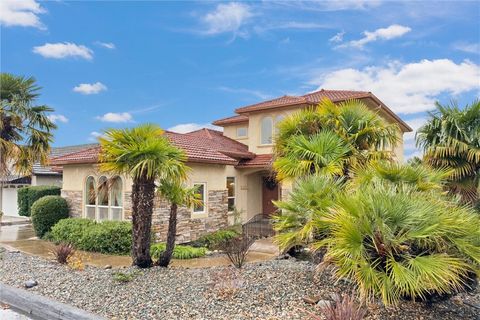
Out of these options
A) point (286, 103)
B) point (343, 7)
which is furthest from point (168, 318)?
point (286, 103)

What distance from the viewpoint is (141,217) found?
8.66 metres

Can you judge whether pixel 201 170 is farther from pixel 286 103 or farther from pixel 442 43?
pixel 442 43

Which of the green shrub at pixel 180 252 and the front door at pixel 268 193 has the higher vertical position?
the front door at pixel 268 193

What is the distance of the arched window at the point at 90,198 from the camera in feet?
52.6

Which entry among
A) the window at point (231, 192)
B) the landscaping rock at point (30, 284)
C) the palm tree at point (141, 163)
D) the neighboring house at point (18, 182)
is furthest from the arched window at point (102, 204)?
the neighboring house at point (18, 182)

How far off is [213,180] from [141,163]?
8.70 m

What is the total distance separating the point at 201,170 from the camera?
16.1 metres

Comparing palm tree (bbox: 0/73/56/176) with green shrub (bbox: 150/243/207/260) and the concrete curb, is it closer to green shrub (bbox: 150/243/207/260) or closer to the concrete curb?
green shrub (bbox: 150/243/207/260)

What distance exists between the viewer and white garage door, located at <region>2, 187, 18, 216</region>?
27.2m

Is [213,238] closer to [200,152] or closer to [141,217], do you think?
[200,152]

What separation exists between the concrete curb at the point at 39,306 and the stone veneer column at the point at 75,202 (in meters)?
8.76

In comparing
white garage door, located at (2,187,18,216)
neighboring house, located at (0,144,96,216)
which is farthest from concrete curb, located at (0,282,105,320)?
white garage door, located at (2,187,18,216)

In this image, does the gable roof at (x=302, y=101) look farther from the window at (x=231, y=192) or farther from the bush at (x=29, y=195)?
the bush at (x=29, y=195)

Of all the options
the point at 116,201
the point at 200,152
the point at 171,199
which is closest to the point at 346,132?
the point at 171,199
